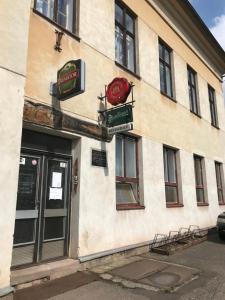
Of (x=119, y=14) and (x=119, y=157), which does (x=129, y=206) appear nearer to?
(x=119, y=157)

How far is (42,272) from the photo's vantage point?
16.8ft

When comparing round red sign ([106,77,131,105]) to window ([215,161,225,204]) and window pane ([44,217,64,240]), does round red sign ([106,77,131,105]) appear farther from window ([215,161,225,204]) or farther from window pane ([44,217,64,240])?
window ([215,161,225,204])

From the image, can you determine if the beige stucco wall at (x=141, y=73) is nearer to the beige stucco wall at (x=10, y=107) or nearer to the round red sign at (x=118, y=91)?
the round red sign at (x=118, y=91)

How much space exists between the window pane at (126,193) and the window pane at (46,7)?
14.3 feet

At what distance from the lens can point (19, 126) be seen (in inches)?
190

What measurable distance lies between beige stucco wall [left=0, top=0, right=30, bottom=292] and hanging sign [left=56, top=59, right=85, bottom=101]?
0.98m

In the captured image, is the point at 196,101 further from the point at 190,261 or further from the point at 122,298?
the point at 122,298

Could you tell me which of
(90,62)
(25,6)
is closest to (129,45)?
(90,62)

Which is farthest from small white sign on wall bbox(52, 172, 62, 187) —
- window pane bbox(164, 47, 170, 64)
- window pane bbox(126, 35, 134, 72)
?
window pane bbox(164, 47, 170, 64)

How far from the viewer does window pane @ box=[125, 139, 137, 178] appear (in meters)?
8.14

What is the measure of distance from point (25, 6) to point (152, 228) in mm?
6265

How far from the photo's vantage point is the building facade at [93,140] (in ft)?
17.1

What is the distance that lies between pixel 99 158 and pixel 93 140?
44cm

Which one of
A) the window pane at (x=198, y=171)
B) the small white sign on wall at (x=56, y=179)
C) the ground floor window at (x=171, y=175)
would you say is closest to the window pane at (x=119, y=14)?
the ground floor window at (x=171, y=175)
